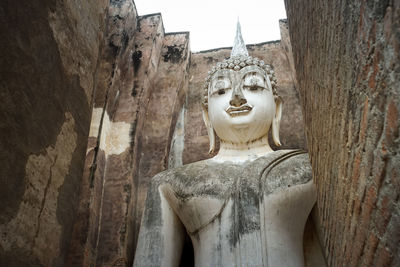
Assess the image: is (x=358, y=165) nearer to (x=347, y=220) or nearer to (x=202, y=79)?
(x=347, y=220)

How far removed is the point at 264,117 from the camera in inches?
172

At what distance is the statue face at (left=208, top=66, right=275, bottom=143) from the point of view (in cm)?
431

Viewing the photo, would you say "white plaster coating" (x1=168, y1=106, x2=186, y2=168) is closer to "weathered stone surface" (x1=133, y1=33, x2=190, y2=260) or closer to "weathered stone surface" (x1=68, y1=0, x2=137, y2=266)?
"weathered stone surface" (x1=133, y1=33, x2=190, y2=260)

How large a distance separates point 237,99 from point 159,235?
59.1 inches

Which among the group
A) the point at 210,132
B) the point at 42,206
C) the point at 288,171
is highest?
the point at 210,132

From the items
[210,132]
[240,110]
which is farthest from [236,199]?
[210,132]

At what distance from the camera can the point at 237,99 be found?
14.1ft

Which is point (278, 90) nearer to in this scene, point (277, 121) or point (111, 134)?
point (277, 121)

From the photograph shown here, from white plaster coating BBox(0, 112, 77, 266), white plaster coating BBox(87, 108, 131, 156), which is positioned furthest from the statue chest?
white plaster coating BBox(0, 112, 77, 266)

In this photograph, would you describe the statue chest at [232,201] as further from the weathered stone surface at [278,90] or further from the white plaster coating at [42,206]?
the white plaster coating at [42,206]

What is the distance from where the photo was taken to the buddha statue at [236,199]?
3.55m

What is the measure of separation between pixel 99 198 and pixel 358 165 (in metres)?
3.27

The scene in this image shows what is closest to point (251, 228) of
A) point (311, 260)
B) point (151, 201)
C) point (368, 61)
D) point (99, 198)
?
point (311, 260)

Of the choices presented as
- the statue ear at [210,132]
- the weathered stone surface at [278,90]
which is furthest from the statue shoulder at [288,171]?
the weathered stone surface at [278,90]
